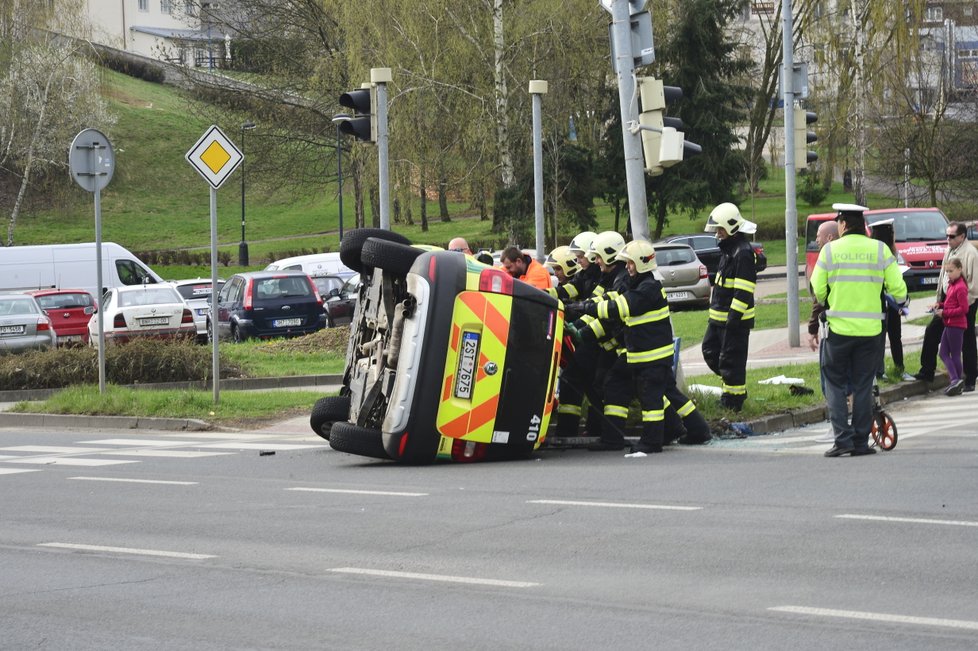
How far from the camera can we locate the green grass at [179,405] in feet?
55.7

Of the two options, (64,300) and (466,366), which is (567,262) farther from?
(64,300)

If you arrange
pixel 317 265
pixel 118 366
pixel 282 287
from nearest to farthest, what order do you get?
pixel 118 366, pixel 282 287, pixel 317 265

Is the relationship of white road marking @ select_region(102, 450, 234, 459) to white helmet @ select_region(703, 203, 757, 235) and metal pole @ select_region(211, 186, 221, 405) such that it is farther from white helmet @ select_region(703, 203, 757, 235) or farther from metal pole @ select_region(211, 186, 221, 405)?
white helmet @ select_region(703, 203, 757, 235)

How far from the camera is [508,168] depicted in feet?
148

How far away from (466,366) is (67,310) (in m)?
22.8

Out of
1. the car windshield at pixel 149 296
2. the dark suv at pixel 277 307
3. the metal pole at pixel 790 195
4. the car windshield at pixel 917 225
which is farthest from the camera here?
the car windshield at pixel 917 225

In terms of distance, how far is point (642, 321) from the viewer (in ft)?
40.1

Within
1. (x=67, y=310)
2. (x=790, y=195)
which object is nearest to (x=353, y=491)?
(x=790, y=195)

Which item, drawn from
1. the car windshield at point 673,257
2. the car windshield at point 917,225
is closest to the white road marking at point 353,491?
the car windshield at point 673,257

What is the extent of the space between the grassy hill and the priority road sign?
39.4m

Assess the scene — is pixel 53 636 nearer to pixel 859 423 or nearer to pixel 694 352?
pixel 859 423

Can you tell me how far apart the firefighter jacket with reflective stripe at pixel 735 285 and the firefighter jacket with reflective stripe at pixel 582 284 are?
120cm

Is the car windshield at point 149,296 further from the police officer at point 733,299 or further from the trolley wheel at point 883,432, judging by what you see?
the trolley wheel at point 883,432

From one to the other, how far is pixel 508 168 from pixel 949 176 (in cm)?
1631
